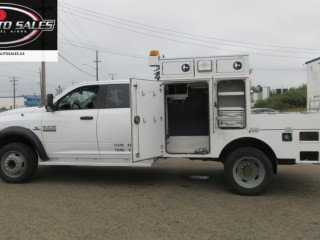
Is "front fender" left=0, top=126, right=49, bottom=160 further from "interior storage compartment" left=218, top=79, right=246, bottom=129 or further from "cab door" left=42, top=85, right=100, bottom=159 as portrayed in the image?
"interior storage compartment" left=218, top=79, right=246, bottom=129

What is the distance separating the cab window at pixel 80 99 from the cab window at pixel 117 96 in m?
0.28

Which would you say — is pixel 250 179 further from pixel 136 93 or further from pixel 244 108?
pixel 136 93

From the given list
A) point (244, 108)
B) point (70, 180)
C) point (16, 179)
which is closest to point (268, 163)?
point (244, 108)

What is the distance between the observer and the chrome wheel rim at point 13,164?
24.8 feet

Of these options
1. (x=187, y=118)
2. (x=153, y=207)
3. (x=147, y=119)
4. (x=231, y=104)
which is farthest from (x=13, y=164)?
(x=231, y=104)

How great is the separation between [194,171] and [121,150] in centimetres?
246

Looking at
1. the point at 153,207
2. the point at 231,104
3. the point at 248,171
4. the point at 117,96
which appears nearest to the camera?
the point at 153,207

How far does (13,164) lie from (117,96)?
8.35ft

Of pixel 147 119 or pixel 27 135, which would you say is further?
pixel 27 135

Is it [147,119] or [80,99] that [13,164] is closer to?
[80,99]

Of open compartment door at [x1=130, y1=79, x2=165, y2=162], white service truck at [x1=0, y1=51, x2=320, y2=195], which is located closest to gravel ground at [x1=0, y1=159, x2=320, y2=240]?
white service truck at [x1=0, y1=51, x2=320, y2=195]

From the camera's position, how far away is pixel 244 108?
6684 millimetres

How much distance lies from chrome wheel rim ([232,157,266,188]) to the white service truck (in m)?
0.02

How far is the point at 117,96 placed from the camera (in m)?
7.40
